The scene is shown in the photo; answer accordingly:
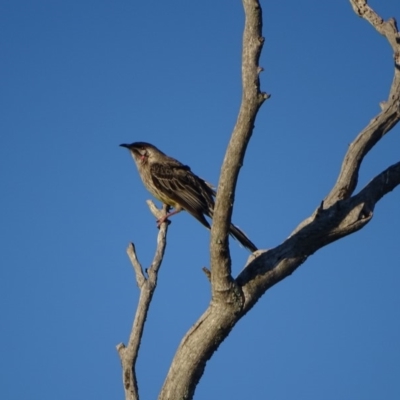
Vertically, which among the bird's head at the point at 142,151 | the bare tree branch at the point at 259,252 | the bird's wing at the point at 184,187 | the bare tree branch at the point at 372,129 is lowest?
the bare tree branch at the point at 259,252

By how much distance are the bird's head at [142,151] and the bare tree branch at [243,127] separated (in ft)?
Answer: 18.7

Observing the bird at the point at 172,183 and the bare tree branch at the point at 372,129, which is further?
the bird at the point at 172,183

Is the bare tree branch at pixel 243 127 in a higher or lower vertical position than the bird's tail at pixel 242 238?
lower

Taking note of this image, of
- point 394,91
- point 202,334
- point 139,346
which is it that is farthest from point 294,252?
point 394,91

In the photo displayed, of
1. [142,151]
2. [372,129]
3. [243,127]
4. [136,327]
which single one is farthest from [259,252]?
[142,151]

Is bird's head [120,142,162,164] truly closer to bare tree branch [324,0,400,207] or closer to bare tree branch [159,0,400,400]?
bare tree branch [324,0,400,207]

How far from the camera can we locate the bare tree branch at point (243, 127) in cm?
523

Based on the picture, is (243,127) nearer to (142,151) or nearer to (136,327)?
(136,327)

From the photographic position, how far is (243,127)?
208 inches

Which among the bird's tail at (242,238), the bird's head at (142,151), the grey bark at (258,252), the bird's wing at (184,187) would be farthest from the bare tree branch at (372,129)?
the bird's head at (142,151)

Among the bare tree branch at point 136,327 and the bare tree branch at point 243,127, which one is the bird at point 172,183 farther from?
the bare tree branch at point 243,127

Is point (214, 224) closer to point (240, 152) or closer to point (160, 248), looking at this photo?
point (240, 152)

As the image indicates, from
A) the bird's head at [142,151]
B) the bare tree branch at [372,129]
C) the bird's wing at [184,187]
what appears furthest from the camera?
the bird's head at [142,151]

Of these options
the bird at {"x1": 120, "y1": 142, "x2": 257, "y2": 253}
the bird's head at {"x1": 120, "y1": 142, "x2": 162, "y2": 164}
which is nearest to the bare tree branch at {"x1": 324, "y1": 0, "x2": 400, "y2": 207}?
the bird at {"x1": 120, "y1": 142, "x2": 257, "y2": 253}
